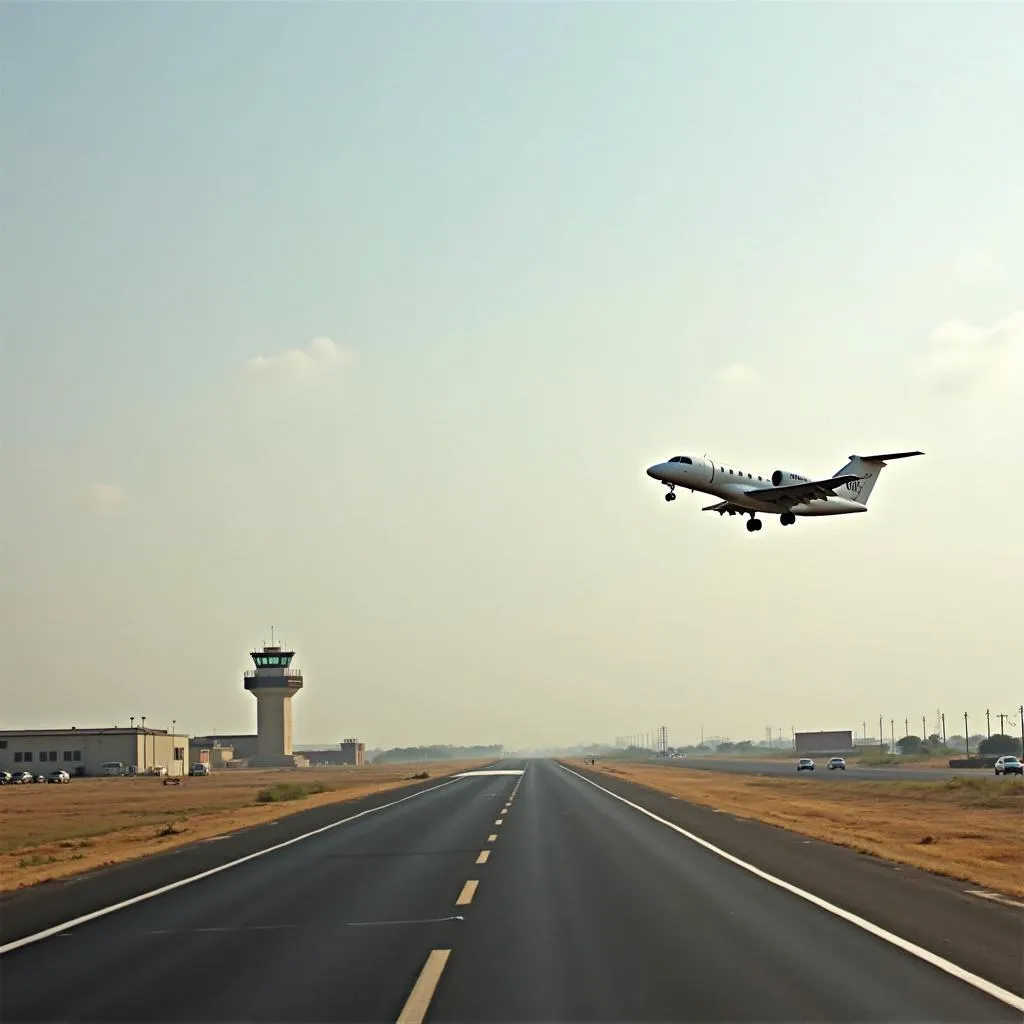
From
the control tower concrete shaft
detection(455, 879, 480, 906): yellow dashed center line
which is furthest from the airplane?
the control tower concrete shaft

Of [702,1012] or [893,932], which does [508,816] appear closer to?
[893,932]

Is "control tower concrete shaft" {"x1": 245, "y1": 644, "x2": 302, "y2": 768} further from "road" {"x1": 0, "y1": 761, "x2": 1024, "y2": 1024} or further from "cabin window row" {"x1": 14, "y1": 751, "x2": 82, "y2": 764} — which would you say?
"road" {"x1": 0, "y1": 761, "x2": 1024, "y2": 1024}

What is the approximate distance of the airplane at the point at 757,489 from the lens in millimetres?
49219

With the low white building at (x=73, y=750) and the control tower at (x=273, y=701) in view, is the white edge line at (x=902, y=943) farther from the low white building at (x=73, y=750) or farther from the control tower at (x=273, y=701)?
the control tower at (x=273, y=701)

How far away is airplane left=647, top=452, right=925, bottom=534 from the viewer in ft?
161

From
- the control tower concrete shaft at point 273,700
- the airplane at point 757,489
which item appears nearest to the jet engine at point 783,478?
the airplane at point 757,489

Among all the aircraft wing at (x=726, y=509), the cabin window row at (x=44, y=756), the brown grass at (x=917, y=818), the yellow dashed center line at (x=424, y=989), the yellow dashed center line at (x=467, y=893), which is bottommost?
the cabin window row at (x=44, y=756)

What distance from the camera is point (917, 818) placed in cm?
4538

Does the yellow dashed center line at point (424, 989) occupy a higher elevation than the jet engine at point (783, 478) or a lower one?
lower

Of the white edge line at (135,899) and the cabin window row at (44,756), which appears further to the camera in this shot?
the cabin window row at (44,756)

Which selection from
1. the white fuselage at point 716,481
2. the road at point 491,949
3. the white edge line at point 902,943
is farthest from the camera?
the white fuselage at point 716,481

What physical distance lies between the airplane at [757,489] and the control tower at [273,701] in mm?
128907

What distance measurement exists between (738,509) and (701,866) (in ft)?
103

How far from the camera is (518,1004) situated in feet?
33.9
